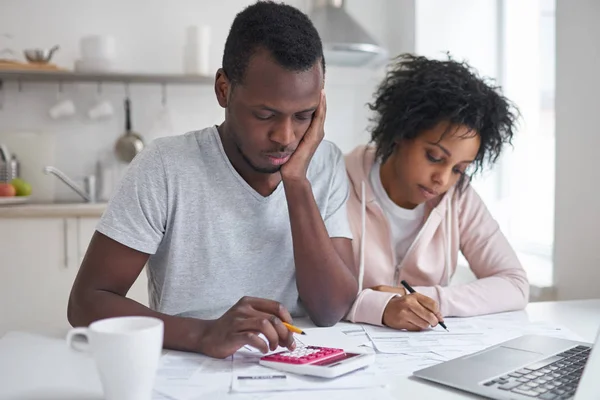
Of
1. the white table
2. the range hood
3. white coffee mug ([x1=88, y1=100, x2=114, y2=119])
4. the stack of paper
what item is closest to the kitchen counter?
white coffee mug ([x1=88, y1=100, x2=114, y2=119])

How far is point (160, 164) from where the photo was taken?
3.97ft

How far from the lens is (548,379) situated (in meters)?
0.87

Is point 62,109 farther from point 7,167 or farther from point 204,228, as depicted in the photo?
point 204,228

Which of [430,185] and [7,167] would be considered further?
[7,167]

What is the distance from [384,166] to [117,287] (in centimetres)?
75

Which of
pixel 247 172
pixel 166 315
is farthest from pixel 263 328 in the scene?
pixel 247 172

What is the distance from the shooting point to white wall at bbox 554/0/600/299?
1.76m

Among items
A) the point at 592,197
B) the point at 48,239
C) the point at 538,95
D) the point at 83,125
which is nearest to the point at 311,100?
the point at 592,197

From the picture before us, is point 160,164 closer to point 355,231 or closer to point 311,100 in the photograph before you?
point 311,100

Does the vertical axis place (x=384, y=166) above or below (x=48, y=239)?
above

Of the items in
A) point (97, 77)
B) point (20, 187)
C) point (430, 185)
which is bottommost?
point (20, 187)

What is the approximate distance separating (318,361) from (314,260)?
1.15 feet

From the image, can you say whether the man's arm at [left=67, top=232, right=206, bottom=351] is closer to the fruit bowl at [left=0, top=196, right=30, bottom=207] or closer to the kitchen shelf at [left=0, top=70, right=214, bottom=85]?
the fruit bowl at [left=0, top=196, right=30, bottom=207]

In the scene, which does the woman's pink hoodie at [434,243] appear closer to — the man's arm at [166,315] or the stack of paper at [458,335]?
the stack of paper at [458,335]
